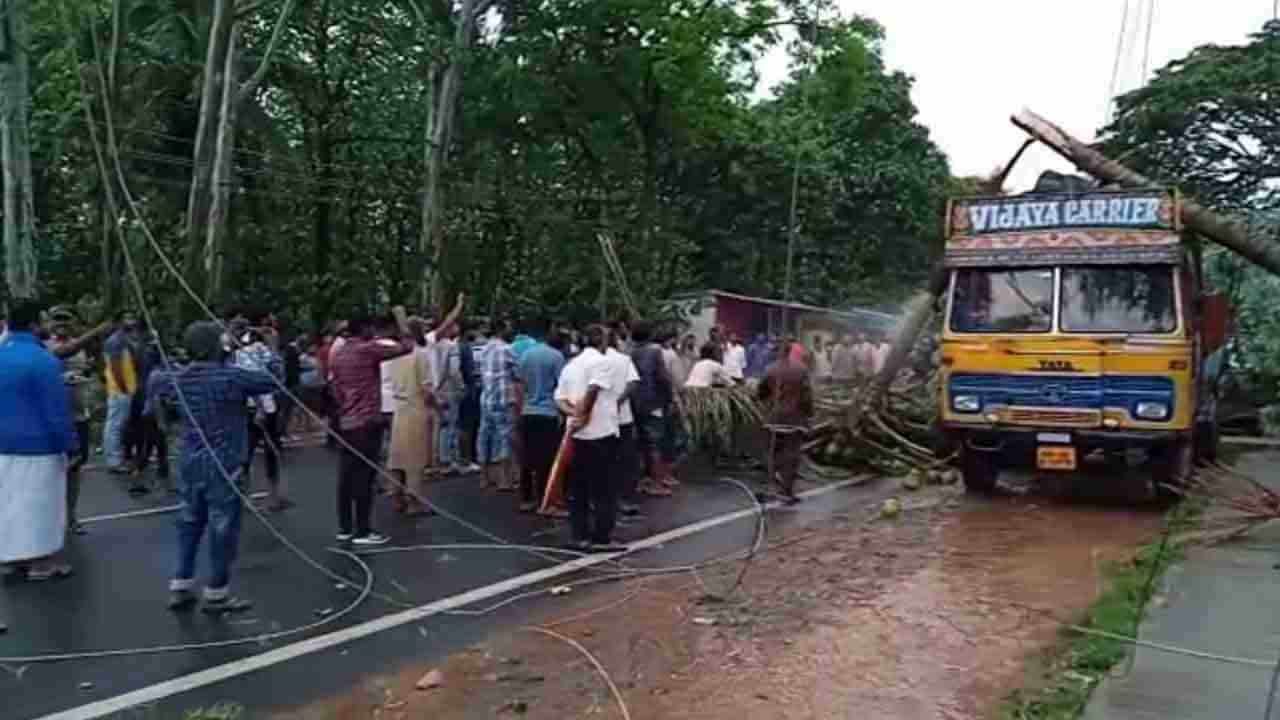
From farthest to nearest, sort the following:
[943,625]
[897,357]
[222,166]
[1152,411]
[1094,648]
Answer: [222,166]
[897,357]
[1152,411]
[943,625]
[1094,648]

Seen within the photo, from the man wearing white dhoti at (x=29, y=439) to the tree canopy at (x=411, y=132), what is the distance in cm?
996

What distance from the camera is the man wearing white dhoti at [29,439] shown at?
709 centimetres

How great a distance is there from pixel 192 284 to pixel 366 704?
1167 centimetres

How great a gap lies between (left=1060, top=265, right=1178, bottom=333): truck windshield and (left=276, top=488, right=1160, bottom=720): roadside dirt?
2.21 m

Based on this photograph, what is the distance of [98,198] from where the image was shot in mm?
18984

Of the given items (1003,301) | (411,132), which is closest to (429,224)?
(411,132)

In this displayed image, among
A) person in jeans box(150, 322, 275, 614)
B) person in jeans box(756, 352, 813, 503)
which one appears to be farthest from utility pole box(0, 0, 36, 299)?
person in jeans box(756, 352, 813, 503)

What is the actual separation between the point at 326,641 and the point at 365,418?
276 cm

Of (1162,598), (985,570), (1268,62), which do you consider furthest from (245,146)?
(1268,62)

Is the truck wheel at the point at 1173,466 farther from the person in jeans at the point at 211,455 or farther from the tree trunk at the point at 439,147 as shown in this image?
the tree trunk at the point at 439,147

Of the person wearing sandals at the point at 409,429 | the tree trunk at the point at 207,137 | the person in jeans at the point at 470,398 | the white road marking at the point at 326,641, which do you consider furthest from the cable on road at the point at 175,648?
the tree trunk at the point at 207,137

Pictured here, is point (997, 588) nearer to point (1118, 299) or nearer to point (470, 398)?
point (1118, 299)

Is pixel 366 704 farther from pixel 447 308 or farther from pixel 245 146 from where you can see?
pixel 245 146

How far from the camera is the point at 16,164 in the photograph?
1523cm
